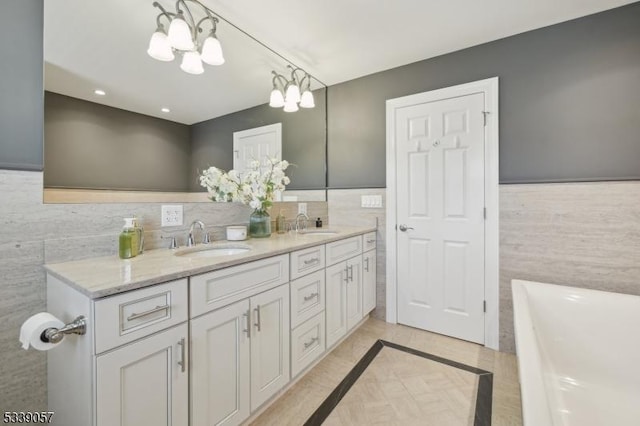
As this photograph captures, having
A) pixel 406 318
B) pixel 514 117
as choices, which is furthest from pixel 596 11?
pixel 406 318

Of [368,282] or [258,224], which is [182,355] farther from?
[368,282]

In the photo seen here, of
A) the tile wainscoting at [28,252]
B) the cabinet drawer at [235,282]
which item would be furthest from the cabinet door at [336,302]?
the tile wainscoting at [28,252]

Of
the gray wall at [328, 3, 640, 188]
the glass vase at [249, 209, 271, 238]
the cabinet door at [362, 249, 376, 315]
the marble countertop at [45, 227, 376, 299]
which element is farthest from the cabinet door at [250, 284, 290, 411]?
the gray wall at [328, 3, 640, 188]

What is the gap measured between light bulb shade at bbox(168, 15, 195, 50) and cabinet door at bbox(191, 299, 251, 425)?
1.41 metres

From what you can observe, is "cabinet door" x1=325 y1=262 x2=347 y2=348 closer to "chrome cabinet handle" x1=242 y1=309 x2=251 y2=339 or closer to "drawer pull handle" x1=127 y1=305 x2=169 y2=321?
"chrome cabinet handle" x1=242 y1=309 x2=251 y2=339

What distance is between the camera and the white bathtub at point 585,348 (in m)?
1.33

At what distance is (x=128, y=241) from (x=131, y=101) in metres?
0.76

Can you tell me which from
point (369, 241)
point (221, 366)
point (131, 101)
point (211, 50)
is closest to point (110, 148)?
point (131, 101)

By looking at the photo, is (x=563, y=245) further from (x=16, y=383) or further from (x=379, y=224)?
(x=16, y=383)

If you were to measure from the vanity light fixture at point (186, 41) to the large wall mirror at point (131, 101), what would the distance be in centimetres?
3

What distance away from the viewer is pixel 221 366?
3.84 ft

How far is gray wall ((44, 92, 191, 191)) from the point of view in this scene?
Answer: 48.2 inches

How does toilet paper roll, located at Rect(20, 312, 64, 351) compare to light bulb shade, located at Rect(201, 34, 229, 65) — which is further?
light bulb shade, located at Rect(201, 34, 229, 65)

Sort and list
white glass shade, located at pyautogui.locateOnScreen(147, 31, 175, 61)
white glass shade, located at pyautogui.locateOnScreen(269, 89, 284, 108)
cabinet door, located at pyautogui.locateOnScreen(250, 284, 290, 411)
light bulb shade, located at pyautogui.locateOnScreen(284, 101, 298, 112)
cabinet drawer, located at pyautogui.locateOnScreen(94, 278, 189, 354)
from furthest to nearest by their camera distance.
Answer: light bulb shade, located at pyautogui.locateOnScreen(284, 101, 298, 112)
white glass shade, located at pyautogui.locateOnScreen(269, 89, 284, 108)
white glass shade, located at pyautogui.locateOnScreen(147, 31, 175, 61)
cabinet door, located at pyautogui.locateOnScreen(250, 284, 290, 411)
cabinet drawer, located at pyautogui.locateOnScreen(94, 278, 189, 354)
